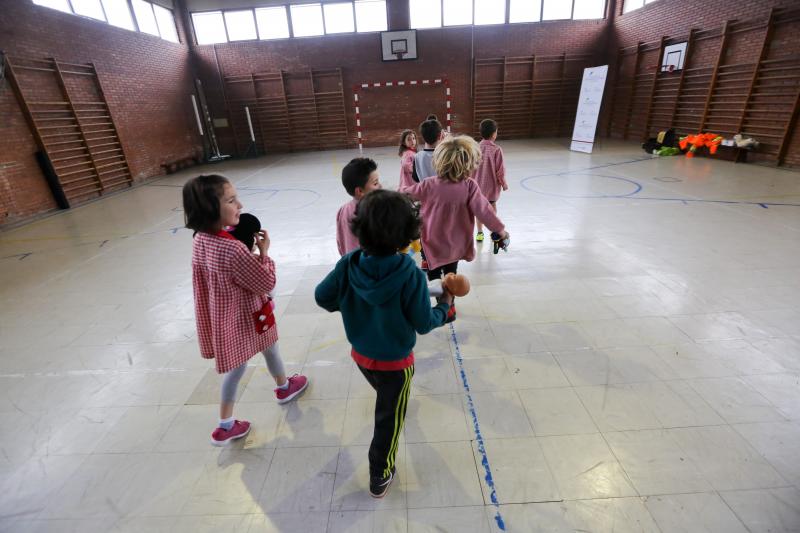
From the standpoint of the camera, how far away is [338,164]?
10.9 metres

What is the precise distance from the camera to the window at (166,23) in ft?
37.8

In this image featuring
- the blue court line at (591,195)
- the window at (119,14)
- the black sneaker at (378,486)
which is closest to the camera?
the black sneaker at (378,486)

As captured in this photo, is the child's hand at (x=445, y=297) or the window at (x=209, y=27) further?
the window at (x=209, y=27)

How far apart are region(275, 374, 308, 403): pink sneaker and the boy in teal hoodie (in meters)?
0.81

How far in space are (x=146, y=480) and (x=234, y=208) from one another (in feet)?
4.36

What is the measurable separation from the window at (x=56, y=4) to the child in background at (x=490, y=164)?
9.21m

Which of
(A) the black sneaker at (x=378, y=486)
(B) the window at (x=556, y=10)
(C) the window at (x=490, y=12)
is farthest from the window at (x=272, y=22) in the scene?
(A) the black sneaker at (x=378, y=486)

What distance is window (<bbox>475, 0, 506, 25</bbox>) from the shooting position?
12.8m

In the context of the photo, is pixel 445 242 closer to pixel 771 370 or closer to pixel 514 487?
pixel 514 487

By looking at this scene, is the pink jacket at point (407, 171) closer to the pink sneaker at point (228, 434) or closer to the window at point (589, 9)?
the pink sneaker at point (228, 434)

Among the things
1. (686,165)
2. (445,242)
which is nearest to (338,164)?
(686,165)

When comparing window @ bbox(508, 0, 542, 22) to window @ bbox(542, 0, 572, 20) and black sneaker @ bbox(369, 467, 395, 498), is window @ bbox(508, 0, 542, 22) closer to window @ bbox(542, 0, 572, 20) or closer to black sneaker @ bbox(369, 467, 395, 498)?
window @ bbox(542, 0, 572, 20)

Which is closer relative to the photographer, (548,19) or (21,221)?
(21,221)

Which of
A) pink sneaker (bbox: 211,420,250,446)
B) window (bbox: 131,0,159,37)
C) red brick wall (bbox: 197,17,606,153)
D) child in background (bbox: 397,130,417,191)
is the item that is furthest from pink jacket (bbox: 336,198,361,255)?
red brick wall (bbox: 197,17,606,153)
